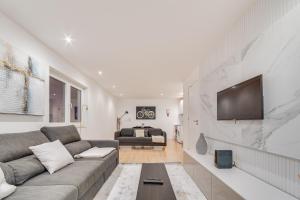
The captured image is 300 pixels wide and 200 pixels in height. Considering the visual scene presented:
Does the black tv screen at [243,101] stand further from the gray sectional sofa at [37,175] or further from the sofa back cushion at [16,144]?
the sofa back cushion at [16,144]

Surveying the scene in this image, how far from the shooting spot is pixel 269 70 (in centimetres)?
182

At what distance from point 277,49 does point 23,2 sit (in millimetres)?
2486

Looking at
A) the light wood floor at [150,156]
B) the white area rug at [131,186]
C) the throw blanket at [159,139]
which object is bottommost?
the light wood floor at [150,156]

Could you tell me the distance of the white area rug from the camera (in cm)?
268

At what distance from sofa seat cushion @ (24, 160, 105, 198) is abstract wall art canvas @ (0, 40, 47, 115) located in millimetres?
900

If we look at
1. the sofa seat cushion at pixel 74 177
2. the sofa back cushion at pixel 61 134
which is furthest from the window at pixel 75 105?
the sofa seat cushion at pixel 74 177

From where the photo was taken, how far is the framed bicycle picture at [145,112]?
10.8 m

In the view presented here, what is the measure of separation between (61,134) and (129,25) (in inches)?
78.9

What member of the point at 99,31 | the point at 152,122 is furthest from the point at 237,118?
the point at 152,122

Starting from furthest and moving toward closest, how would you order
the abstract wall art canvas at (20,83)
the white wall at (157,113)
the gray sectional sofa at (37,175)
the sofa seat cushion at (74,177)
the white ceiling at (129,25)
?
1. the white wall at (157,113)
2. the abstract wall art canvas at (20,83)
3. the white ceiling at (129,25)
4. the sofa seat cushion at (74,177)
5. the gray sectional sofa at (37,175)

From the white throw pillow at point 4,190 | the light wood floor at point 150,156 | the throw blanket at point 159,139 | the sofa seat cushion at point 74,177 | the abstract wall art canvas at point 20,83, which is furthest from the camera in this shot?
the throw blanket at point 159,139

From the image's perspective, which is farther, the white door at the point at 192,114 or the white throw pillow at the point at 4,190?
the white door at the point at 192,114

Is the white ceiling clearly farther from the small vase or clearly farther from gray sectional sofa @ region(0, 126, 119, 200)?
the small vase

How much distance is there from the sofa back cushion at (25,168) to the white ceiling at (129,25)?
5.34ft
